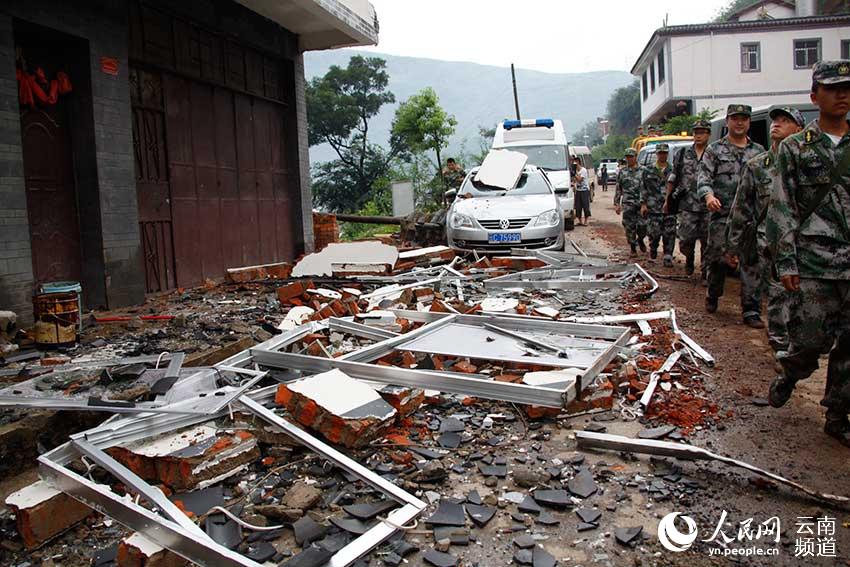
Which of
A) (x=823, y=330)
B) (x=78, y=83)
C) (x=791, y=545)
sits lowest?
(x=791, y=545)

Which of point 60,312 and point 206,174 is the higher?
point 206,174

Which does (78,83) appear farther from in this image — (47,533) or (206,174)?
(47,533)

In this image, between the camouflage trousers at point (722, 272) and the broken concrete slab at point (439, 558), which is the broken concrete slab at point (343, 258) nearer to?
the camouflage trousers at point (722, 272)

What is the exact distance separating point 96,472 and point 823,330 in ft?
12.4

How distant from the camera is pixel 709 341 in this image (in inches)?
211

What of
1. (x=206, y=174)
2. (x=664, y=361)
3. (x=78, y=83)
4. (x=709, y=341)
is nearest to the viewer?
(x=664, y=361)

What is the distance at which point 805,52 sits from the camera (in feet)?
106

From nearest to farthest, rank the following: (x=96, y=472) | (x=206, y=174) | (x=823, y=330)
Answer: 1. (x=96, y=472)
2. (x=823, y=330)
3. (x=206, y=174)

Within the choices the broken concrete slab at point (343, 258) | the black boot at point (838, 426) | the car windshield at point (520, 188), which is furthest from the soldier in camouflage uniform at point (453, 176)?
the black boot at point (838, 426)

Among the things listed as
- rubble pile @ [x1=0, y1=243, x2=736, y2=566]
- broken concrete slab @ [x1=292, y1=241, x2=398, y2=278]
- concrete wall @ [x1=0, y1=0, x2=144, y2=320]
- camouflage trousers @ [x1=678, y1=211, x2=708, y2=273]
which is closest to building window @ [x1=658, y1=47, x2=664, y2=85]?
camouflage trousers @ [x1=678, y1=211, x2=708, y2=273]

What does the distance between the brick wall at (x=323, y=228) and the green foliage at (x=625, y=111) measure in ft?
171

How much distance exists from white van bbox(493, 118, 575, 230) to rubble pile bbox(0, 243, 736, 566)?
8.55m

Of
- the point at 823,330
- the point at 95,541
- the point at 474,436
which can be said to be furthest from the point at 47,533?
the point at 823,330

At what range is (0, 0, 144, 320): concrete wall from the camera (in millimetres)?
6062
